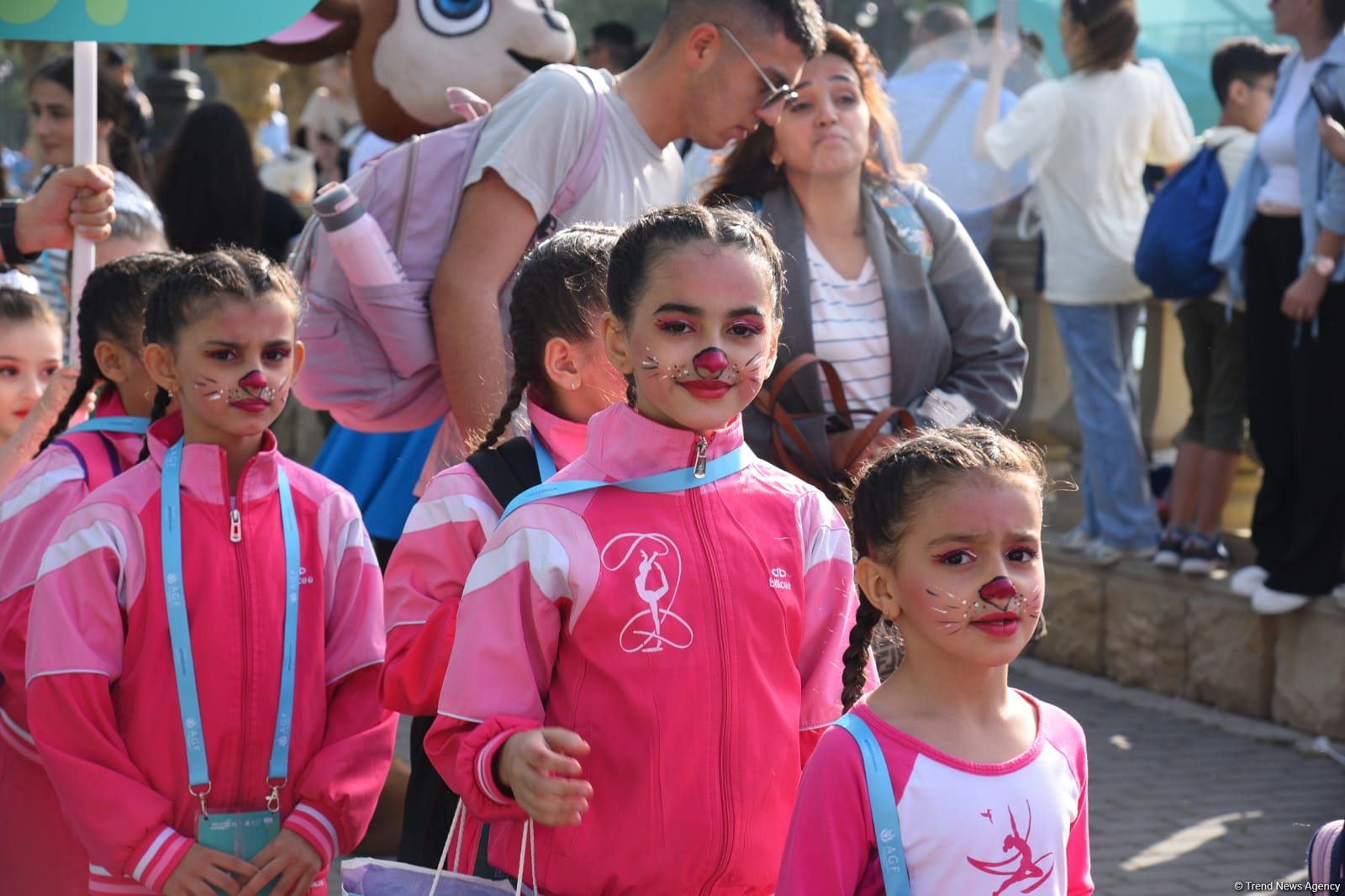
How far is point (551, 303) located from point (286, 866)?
1.02 meters

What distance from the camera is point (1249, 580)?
19.8ft

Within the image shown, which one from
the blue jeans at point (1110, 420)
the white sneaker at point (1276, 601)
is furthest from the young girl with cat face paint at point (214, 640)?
the blue jeans at point (1110, 420)

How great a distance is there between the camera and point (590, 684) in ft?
7.68

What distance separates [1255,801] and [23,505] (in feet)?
12.3

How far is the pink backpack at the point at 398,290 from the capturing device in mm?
3471

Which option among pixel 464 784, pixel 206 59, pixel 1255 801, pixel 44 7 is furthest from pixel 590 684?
pixel 206 59

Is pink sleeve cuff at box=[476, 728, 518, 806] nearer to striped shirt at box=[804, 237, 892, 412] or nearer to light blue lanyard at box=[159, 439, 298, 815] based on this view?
light blue lanyard at box=[159, 439, 298, 815]

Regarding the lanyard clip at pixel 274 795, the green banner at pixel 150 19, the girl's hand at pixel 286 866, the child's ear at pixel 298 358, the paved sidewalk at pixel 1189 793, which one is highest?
the green banner at pixel 150 19

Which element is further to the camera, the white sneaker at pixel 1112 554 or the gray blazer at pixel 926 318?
the white sneaker at pixel 1112 554

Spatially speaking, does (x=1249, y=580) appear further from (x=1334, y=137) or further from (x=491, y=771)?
(x=491, y=771)

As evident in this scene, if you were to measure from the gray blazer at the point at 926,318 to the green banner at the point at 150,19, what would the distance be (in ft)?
3.61

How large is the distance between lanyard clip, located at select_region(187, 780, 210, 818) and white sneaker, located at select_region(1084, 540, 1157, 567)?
4555mm

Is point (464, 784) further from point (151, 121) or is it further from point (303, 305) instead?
point (151, 121)

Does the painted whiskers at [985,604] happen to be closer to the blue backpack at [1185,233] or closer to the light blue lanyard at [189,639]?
the light blue lanyard at [189,639]
